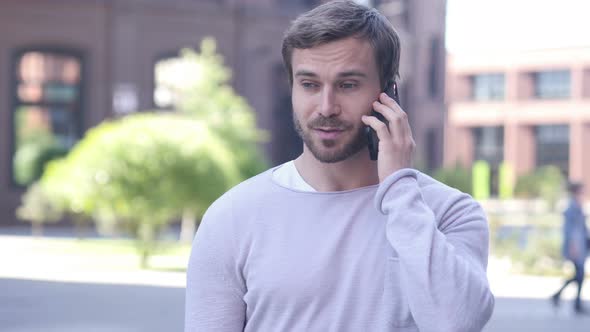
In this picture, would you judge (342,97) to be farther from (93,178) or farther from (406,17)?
(406,17)

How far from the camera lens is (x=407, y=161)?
2.96 meters

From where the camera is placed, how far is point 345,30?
289 cm

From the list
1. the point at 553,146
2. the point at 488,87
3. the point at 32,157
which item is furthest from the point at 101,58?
the point at 488,87

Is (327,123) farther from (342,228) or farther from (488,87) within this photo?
(488,87)

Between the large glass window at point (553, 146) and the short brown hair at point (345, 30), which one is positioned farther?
the large glass window at point (553, 146)

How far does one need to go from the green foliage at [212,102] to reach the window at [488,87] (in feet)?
166

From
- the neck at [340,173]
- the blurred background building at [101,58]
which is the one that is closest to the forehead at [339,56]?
the neck at [340,173]

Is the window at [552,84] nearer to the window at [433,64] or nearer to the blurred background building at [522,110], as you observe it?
the blurred background building at [522,110]

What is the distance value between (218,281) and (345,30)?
75 centimetres

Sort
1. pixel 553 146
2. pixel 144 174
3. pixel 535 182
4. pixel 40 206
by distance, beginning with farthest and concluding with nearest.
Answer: pixel 553 146 < pixel 535 182 < pixel 40 206 < pixel 144 174

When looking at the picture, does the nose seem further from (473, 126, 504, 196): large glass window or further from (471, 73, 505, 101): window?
(471, 73, 505, 101): window

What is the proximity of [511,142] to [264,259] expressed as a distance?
81.6m

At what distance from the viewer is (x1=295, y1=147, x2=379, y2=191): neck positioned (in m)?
2.96

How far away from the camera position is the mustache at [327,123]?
2.91 meters
